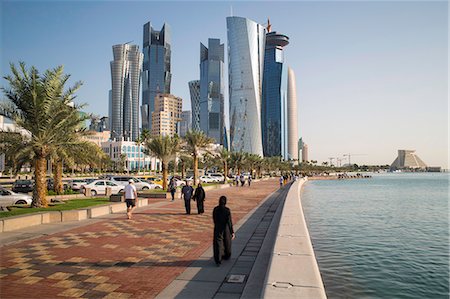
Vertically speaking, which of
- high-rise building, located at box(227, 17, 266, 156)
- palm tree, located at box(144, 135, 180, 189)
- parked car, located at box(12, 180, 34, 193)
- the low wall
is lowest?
parked car, located at box(12, 180, 34, 193)

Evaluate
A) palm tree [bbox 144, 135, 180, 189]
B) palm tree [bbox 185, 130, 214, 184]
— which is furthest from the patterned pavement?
palm tree [bbox 185, 130, 214, 184]

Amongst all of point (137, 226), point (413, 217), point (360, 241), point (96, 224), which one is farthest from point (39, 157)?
point (413, 217)

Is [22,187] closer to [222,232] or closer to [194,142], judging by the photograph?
[194,142]

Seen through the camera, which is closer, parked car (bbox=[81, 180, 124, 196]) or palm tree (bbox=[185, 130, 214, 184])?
parked car (bbox=[81, 180, 124, 196])

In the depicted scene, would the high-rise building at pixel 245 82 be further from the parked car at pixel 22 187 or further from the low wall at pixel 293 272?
the low wall at pixel 293 272

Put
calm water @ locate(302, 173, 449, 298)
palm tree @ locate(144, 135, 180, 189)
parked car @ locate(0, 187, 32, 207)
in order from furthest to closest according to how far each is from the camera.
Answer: palm tree @ locate(144, 135, 180, 189) → parked car @ locate(0, 187, 32, 207) → calm water @ locate(302, 173, 449, 298)

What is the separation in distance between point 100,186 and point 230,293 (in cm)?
2479

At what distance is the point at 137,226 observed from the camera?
44.3 feet

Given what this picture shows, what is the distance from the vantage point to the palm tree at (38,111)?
1611 cm

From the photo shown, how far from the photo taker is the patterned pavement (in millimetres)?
6422

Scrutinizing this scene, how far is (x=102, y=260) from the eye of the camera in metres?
8.39

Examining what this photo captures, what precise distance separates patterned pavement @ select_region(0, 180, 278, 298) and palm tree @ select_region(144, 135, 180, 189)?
18480 millimetres

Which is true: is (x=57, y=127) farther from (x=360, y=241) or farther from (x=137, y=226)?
(x=360, y=241)

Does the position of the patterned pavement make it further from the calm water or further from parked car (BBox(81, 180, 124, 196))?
parked car (BBox(81, 180, 124, 196))
